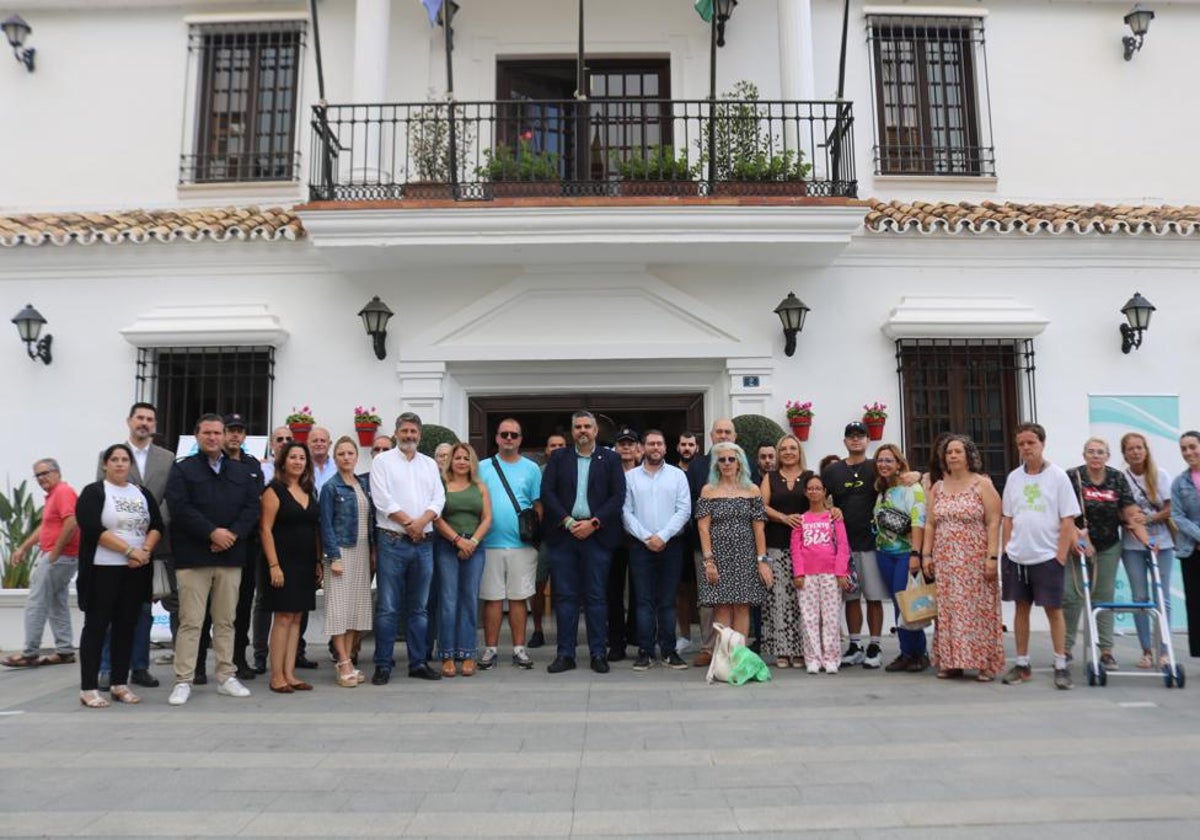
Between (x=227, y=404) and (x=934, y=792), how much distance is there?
808cm

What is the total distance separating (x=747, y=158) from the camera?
928 cm

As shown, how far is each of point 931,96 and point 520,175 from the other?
5215mm

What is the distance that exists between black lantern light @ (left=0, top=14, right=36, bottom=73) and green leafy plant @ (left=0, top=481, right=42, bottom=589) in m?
5.28

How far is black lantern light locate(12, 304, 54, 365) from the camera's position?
9.20 m

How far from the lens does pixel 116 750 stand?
480 centimetres

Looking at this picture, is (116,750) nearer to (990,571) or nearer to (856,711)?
(856,711)

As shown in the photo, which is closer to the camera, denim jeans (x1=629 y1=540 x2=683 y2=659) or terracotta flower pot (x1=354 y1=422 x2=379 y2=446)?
denim jeans (x1=629 y1=540 x2=683 y2=659)

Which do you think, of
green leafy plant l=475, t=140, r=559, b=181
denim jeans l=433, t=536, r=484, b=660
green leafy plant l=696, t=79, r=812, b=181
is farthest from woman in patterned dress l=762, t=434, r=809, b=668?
green leafy plant l=475, t=140, r=559, b=181

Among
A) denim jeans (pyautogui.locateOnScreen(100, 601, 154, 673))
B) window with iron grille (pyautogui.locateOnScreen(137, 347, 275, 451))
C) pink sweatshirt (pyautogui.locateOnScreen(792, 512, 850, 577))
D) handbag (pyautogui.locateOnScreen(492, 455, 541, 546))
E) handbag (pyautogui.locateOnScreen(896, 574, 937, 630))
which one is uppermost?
window with iron grille (pyautogui.locateOnScreen(137, 347, 275, 451))

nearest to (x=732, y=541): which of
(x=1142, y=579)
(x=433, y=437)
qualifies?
(x=1142, y=579)

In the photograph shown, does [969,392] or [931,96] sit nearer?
[969,392]

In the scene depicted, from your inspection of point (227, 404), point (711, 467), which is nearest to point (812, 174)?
point (711, 467)

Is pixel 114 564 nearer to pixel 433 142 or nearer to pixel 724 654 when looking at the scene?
pixel 724 654

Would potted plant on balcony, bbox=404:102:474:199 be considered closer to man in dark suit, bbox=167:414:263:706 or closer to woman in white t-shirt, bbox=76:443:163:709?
man in dark suit, bbox=167:414:263:706
